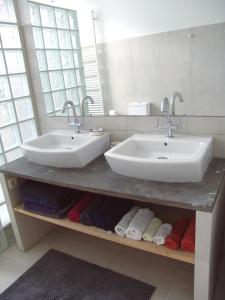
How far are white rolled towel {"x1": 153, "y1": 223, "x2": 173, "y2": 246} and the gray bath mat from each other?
45 centimetres

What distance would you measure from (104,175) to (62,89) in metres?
0.96

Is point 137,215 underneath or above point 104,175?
underneath

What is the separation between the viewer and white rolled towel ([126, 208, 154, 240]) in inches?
57.4

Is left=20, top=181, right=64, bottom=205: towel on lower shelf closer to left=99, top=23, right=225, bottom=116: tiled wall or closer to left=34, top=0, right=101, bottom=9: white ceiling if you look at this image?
left=99, top=23, right=225, bottom=116: tiled wall

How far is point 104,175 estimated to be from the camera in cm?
153

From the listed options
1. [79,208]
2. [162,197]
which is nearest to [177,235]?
[162,197]

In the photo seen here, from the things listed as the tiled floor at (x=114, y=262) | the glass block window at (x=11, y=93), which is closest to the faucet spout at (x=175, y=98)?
the tiled floor at (x=114, y=262)

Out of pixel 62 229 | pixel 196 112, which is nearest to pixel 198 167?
pixel 196 112

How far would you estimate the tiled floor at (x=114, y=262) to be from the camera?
65.8 inches

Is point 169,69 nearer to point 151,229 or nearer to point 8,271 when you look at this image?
point 151,229

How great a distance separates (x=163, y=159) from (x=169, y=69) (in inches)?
24.8

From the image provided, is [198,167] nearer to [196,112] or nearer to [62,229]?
[196,112]

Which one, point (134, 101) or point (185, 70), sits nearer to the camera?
point (185, 70)

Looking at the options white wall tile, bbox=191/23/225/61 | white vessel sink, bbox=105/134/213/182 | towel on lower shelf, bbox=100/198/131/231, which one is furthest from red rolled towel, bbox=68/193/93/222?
white wall tile, bbox=191/23/225/61
